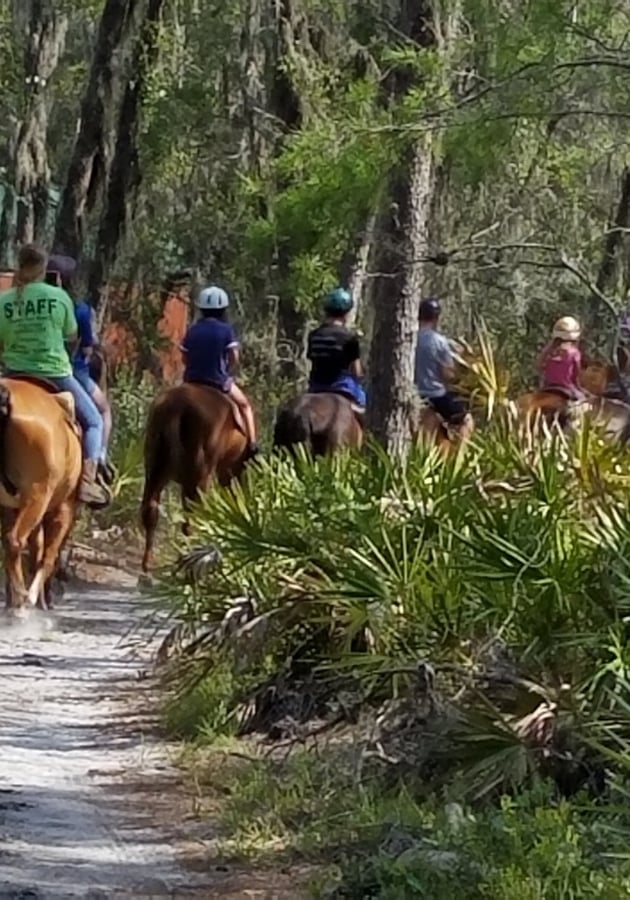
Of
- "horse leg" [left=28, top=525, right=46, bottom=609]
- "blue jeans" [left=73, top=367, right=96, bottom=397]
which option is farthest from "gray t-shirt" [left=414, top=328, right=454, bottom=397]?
"horse leg" [left=28, top=525, right=46, bottom=609]

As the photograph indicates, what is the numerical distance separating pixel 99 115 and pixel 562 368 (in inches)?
261

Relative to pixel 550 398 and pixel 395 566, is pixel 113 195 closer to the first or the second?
pixel 550 398

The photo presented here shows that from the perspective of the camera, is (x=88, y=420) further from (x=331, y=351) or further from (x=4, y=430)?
(x=331, y=351)

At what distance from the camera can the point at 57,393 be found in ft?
46.2

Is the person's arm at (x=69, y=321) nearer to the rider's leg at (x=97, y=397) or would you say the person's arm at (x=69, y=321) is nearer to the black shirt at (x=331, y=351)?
the rider's leg at (x=97, y=397)

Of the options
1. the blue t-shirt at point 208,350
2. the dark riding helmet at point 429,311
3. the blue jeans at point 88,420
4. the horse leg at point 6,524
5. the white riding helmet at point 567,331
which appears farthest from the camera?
the dark riding helmet at point 429,311

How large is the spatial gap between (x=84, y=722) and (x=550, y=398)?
6579mm

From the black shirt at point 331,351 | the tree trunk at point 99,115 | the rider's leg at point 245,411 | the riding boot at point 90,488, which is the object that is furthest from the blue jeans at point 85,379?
the tree trunk at point 99,115

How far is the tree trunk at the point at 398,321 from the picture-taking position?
15.4 meters

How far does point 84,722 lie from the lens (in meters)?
10.7

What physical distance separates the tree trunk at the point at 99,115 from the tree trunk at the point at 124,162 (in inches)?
4.7

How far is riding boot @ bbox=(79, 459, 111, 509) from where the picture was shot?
580 inches

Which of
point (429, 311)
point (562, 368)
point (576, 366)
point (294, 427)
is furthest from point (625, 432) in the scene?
point (429, 311)

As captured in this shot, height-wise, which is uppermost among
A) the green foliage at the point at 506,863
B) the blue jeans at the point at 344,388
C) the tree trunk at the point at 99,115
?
the tree trunk at the point at 99,115
